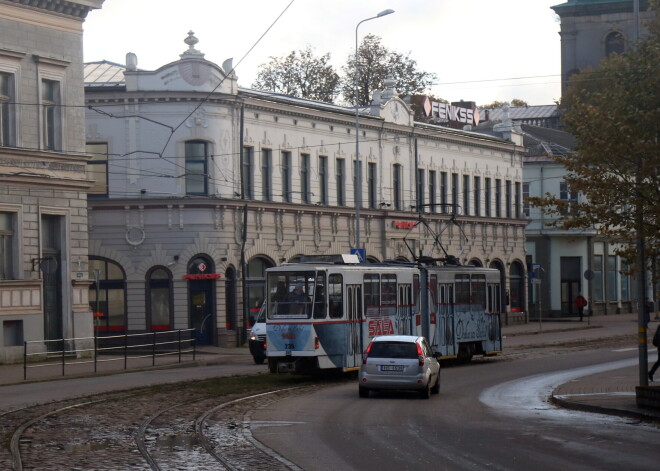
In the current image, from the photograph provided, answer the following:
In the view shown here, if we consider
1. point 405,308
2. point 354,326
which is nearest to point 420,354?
point 354,326

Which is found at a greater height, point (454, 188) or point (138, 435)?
point (454, 188)

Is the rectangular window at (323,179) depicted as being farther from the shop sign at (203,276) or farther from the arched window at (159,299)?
the arched window at (159,299)

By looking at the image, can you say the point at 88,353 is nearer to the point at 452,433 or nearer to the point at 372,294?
the point at 372,294

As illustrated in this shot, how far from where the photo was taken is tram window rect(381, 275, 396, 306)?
35.5 m

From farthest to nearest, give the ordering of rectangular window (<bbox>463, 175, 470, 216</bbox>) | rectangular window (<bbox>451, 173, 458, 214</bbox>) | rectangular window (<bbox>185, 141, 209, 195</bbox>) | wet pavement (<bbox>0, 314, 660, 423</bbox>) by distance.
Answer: rectangular window (<bbox>463, 175, 470, 216</bbox>)
rectangular window (<bbox>451, 173, 458, 214</bbox>)
rectangular window (<bbox>185, 141, 209, 195</bbox>)
wet pavement (<bbox>0, 314, 660, 423</bbox>)

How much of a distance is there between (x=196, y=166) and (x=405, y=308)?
57.9 feet

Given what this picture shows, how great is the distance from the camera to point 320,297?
3272 cm

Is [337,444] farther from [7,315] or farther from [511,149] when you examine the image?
[511,149]

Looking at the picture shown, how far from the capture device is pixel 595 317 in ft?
269

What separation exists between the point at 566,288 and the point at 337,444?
65252 millimetres

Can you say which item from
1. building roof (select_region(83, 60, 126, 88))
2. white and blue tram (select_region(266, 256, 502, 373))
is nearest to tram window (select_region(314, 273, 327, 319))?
white and blue tram (select_region(266, 256, 502, 373))

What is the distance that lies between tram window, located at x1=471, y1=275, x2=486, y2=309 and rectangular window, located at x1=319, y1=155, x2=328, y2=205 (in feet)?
54.7

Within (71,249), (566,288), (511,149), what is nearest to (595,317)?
(566,288)

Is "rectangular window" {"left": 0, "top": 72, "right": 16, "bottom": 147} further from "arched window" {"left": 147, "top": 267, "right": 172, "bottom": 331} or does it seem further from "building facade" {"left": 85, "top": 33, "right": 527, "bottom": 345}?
"arched window" {"left": 147, "top": 267, "right": 172, "bottom": 331}
